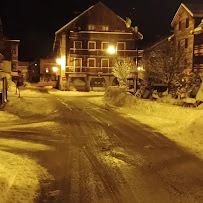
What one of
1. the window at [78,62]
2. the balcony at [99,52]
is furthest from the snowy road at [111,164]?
the balcony at [99,52]

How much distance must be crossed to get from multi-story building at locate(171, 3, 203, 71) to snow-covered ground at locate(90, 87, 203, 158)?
1703 cm

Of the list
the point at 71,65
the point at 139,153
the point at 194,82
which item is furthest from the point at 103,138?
the point at 71,65

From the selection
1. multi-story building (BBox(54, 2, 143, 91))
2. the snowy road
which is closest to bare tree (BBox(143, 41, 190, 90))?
the snowy road

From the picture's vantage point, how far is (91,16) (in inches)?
1930

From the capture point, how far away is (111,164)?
8695 millimetres

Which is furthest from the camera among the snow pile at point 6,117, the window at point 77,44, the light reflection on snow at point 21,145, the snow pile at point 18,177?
the window at point 77,44

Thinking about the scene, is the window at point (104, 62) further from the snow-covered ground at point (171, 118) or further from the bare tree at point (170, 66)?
the bare tree at point (170, 66)

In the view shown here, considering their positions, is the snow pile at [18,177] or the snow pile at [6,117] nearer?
the snow pile at [18,177]

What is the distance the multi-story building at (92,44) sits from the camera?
48.4 metres

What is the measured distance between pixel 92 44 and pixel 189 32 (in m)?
15.1

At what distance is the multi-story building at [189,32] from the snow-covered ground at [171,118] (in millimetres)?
17034

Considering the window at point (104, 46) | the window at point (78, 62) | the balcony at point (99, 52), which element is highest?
the window at point (104, 46)

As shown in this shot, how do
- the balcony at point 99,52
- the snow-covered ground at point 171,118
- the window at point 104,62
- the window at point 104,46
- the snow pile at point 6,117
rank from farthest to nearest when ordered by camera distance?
the window at point 104,46 < the window at point 104,62 < the balcony at point 99,52 < the snow pile at point 6,117 < the snow-covered ground at point 171,118

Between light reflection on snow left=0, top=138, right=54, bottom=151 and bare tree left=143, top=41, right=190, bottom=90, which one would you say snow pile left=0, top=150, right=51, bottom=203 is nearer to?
light reflection on snow left=0, top=138, right=54, bottom=151
